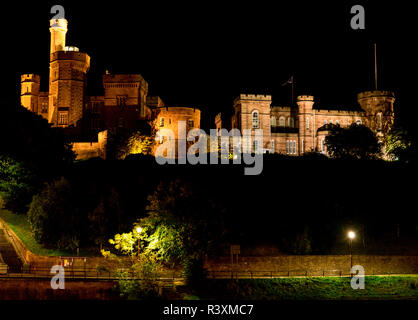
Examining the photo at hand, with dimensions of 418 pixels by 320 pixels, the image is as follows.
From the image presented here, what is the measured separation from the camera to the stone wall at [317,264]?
112 feet

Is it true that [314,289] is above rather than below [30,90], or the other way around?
below

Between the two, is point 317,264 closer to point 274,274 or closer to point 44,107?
point 274,274

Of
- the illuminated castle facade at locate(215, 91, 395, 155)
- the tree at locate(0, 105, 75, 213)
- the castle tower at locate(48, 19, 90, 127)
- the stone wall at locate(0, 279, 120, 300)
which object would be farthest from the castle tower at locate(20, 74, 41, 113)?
the stone wall at locate(0, 279, 120, 300)

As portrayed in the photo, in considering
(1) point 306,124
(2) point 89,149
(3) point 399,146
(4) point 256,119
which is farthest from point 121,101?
(3) point 399,146

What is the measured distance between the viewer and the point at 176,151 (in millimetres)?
59656

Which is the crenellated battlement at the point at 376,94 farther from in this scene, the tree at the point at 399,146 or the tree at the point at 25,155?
the tree at the point at 25,155

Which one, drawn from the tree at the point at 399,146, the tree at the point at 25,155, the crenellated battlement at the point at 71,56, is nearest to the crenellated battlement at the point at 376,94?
the tree at the point at 399,146

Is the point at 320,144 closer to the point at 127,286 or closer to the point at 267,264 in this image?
the point at 267,264

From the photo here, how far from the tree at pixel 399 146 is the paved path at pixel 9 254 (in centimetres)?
4063

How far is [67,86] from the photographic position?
67750 mm

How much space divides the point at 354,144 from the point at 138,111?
26.7 meters

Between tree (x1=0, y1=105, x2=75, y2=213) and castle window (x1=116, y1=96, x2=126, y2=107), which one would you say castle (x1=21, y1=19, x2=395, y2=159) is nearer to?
castle window (x1=116, y1=96, x2=126, y2=107)

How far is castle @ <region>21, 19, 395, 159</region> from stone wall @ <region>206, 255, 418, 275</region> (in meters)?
28.6
